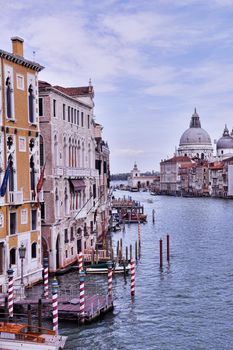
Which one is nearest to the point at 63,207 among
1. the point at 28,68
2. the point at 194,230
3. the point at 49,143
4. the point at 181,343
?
the point at 49,143

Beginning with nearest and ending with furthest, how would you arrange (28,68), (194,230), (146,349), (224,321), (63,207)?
(146,349), (224,321), (28,68), (63,207), (194,230)

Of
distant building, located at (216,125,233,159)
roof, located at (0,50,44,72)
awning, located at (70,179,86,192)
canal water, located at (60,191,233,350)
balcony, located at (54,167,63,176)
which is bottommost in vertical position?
canal water, located at (60,191,233,350)

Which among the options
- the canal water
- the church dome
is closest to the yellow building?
the canal water

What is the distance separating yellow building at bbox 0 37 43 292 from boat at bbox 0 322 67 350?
511 cm

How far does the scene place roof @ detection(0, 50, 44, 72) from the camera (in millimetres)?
20050

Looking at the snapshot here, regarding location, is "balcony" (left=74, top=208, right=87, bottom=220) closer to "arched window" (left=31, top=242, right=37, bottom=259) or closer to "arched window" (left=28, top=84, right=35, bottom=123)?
"arched window" (left=31, top=242, right=37, bottom=259)

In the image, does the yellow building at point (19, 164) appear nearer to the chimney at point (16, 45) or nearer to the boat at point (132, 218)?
the chimney at point (16, 45)

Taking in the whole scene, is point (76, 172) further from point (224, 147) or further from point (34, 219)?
point (224, 147)

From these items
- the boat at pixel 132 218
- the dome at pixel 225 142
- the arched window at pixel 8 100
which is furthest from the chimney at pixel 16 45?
the dome at pixel 225 142

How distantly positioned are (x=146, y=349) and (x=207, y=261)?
15.5 m

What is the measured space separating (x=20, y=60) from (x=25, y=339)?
1075cm

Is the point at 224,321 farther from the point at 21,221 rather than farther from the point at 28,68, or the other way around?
the point at 28,68

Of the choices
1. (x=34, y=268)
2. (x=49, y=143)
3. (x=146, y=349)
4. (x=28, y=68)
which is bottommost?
(x=146, y=349)

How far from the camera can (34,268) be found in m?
22.3
